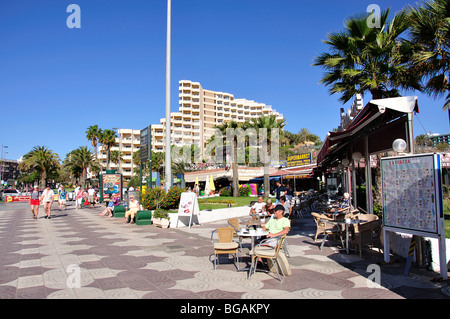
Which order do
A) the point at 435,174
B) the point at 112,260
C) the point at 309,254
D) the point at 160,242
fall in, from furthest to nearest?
1. the point at 160,242
2. the point at 309,254
3. the point at 112,260
4. the point at 435,174

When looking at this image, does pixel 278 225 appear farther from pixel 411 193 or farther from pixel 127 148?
pixel 127 148

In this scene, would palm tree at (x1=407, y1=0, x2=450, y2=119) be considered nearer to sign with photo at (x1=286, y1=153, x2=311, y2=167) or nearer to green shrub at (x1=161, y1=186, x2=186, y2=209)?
green shrub at (x1=161, y1=186, x2=186, y2=209)

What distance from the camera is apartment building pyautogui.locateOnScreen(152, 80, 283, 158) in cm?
9062

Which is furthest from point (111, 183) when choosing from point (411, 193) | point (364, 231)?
point (411, 193)

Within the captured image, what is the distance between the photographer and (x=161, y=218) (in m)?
12.9

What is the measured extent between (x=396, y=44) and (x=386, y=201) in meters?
6.89

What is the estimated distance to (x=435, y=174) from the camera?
5207 millimetres

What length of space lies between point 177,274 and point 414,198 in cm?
450

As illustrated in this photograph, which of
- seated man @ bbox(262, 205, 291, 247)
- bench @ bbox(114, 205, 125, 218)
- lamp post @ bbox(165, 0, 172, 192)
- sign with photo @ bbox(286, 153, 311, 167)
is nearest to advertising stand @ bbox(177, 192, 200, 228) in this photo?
lamp post @ bbox(165, 0, 172, 192)

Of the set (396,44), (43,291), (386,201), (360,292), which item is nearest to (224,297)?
(360,292)

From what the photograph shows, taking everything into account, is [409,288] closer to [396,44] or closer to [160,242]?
[160,242]

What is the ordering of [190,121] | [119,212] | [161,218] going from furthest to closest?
1. [190,121]
2. [119,212]
3. [161,218]

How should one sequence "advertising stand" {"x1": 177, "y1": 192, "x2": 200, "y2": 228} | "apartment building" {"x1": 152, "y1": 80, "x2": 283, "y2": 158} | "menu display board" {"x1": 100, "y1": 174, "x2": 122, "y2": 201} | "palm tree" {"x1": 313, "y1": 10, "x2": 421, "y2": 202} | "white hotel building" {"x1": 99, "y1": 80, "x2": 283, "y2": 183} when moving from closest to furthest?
"palm tree" {"x1": 313, "y1": 10, "x2": 421, "y2": 202}, "advertising stand" {"x1": 177, "y1": 192, "x2": 200, "y2": 228}, "menu display board" {"x1": 100, "y1": 174, "x2": 122, "y2": 201}, "white hotel building" {"x1": 99, "y1": 80, "x2": 283, "y2": 183}, "apartment building" {"x1": 152, "y1": 80, "x2": 283, "y2": 158}

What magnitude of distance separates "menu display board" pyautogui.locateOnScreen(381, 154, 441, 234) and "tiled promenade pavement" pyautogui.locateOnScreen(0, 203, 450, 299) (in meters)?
0.92
